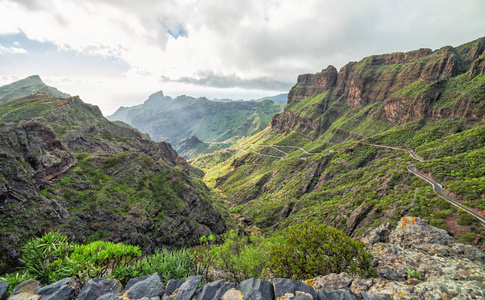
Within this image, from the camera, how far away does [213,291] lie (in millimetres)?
12289

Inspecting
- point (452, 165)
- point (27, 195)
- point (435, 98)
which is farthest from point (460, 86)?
point (27, 195)

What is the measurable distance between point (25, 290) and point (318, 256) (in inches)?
960

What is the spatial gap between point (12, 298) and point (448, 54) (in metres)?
228

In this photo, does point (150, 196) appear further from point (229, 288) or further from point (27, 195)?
point (229, 288)

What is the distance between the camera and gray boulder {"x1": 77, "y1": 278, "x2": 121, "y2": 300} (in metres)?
11.4

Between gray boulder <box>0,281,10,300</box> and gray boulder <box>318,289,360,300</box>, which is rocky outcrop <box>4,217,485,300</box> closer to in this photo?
gray boulder <box>318,289,360,300</box>

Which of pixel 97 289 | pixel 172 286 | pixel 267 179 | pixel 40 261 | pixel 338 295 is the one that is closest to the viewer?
pixel 338 295

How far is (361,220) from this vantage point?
178 feet

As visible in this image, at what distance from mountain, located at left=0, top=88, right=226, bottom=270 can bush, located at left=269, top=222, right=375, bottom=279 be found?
127 feet

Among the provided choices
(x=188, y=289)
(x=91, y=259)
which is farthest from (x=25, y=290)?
(x=188, y=289)

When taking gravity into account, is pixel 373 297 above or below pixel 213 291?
above

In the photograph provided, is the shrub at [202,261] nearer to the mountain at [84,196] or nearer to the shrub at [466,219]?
the mountain at [84,196]

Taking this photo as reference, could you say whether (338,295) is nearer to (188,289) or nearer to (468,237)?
(188,289)

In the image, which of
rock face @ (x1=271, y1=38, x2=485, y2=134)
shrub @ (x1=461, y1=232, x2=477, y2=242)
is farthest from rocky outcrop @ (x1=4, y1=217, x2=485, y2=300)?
rock face @ (x1=271, y1=38, x2=485, y2=134)
